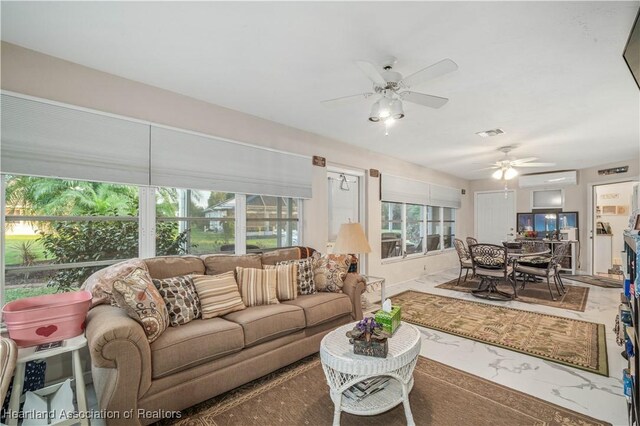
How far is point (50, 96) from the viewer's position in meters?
2.26

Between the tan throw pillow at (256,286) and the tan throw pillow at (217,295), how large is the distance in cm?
9

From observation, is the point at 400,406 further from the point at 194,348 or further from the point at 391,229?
the point at 391,229

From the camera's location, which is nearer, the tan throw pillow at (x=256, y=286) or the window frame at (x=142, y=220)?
the window frame at (x=142, y=220)

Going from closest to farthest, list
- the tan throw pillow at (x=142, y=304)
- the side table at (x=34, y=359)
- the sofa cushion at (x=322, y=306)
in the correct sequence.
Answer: the side table at (x=34, y=359) < the tan throw pillow at (x=142, y=304) < the sofa cushion at (x=322, y=306)

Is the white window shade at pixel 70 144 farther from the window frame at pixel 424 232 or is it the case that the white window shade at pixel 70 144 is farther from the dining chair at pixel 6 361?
the window frame at pixel 424 232

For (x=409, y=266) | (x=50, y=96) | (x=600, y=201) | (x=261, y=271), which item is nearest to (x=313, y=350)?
(x=261, y=271)

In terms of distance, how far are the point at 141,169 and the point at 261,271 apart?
146 centimetres

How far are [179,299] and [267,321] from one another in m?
0.72

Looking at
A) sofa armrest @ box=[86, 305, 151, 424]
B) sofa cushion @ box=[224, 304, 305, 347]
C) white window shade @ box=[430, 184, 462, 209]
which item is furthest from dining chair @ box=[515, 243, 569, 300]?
sofa armrest @ box=[86, 305, 151, 424]

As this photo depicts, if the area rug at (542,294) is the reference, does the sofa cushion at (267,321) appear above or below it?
above

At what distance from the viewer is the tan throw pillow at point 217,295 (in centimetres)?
244

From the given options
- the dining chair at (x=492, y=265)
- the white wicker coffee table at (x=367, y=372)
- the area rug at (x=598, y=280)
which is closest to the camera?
the white wicker coffee table at (x=367, y=372)

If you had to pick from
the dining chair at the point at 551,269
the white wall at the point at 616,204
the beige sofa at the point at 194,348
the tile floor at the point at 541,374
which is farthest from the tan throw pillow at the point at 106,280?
the white wall at the point at 616,204

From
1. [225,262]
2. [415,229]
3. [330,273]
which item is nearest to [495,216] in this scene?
[415,229]
